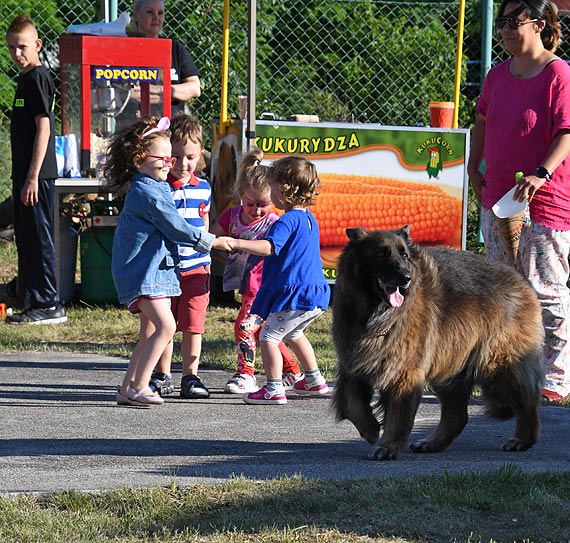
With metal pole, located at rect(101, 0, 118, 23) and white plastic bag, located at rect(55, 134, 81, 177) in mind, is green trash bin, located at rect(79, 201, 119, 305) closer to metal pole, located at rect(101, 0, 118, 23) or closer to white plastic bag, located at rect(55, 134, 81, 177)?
white plastic bag, located at rect(55, 134, 81, 177)

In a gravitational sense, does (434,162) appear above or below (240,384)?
above

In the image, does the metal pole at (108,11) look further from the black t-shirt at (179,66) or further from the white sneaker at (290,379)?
the white sneaker at (290,379)

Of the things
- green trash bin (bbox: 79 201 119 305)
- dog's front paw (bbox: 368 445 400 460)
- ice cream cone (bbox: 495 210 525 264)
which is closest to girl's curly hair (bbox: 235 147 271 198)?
ice cream cone (bbox: 495 210 525 264)

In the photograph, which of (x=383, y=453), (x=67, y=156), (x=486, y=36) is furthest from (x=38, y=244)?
(x=486, y=36)

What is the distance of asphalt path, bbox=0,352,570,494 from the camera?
5066 mm

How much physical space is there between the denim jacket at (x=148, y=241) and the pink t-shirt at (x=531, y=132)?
69.8 inches

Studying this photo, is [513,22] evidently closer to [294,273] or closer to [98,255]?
[294,273]

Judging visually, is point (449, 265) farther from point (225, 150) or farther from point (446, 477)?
point (225, 150)

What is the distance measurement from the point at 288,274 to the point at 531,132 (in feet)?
5.31

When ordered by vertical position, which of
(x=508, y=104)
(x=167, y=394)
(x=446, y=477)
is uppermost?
(x=508, y=104)

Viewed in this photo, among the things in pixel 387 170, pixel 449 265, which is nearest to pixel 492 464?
pixel 449 265

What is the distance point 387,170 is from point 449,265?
482 cm

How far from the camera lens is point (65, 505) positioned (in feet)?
14.6

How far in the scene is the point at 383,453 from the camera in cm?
547
